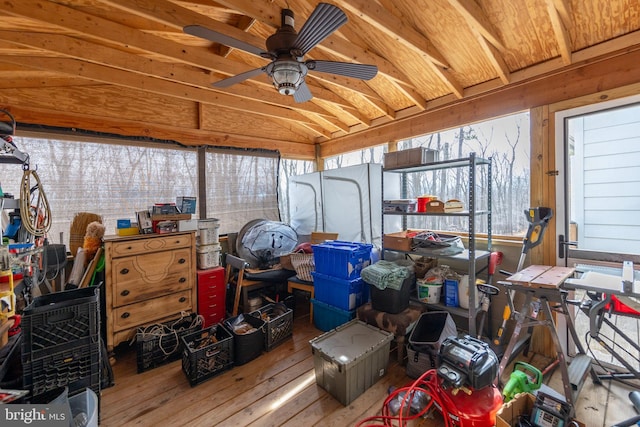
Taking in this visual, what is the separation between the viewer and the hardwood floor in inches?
66.9

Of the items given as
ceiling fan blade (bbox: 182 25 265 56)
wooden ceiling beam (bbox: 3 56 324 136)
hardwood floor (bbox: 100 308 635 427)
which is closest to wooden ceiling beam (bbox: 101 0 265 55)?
ceiling fan blade (bbox: 182 25 265 56)

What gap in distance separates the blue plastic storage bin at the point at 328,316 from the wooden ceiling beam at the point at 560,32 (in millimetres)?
2750

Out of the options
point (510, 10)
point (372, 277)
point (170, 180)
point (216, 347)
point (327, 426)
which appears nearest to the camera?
point (327, 426)

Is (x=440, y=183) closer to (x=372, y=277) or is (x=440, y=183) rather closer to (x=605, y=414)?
(x=372, y=277)

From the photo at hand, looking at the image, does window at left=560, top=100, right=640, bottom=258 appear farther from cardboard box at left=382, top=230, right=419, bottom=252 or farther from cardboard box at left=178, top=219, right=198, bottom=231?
cardboard box at left=178, top=219, right=198, bottom=231

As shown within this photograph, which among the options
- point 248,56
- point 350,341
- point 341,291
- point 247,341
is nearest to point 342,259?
point 341,291

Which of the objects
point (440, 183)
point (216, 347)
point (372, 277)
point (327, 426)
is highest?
point (440, 183)

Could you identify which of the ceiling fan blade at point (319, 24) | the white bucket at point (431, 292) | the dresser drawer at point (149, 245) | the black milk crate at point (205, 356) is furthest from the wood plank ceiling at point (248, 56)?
the black milk crate at point (205, 356)

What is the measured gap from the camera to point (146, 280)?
7.98 ft

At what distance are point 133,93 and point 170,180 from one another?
1060 mm

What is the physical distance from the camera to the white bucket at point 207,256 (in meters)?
2.88

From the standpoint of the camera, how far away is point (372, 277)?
2.46 metres

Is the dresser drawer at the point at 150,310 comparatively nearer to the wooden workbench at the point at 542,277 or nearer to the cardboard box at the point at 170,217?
the cardboard box at the point at 170,217

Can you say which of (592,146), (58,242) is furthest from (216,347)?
(592,146)
